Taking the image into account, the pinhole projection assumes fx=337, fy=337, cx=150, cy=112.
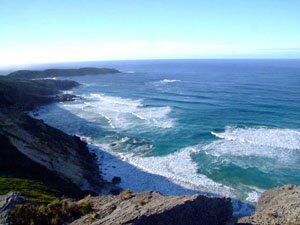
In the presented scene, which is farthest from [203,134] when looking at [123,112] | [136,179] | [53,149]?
[123,112]

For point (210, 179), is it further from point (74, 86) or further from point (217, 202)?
point (74, 86)

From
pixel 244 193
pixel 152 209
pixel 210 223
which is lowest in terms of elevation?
pixel 244 193

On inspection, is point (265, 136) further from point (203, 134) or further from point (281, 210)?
point (281, 210)

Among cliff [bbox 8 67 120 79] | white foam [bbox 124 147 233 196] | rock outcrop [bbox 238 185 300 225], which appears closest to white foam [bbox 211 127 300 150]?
white foam [bbox 124 147 233 196]

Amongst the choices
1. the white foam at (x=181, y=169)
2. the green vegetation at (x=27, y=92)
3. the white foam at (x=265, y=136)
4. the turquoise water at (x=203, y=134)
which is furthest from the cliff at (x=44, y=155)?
the green vegetation at (x=27, y=92)

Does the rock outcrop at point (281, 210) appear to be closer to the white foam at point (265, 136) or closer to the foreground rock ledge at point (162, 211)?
the foreground rock ledge at point (162, 211)

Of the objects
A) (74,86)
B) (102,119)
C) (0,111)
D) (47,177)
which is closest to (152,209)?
(47,177)

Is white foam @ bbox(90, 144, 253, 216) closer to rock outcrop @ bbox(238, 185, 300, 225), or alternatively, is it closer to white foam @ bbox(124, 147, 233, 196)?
white foam @ bbox(124, 147, 233, 196)

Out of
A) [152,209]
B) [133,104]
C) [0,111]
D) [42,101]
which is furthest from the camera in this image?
[42,101]
